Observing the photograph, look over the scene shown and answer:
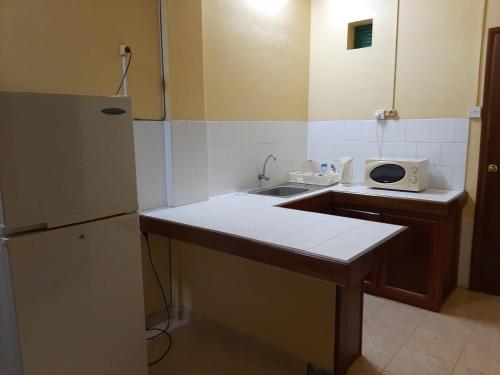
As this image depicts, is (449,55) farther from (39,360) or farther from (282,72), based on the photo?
(39,360)

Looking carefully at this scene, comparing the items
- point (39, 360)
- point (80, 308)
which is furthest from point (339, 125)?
point (39, 360)

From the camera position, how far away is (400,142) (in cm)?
339

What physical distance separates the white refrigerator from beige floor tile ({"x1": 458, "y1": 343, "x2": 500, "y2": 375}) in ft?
6.29

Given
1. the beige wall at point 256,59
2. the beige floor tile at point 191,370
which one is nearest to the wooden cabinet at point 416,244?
the beige wall at point 256,59

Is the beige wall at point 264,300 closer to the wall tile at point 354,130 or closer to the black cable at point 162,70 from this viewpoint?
the black cable at point 162,70

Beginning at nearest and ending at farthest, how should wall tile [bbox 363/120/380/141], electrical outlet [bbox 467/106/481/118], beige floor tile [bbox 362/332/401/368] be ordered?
beige floor tile [bbox 362/332/401/368] < electrical outlet [bbox 467/106/481/118] < wall tile [bbox 363/120/380/141]

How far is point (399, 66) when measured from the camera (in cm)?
331

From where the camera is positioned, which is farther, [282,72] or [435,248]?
[282,72]

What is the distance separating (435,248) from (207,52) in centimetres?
220

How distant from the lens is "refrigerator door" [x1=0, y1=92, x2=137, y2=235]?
4.71 ft

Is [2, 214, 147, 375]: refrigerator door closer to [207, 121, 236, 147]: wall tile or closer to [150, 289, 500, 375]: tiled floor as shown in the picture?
[150, 289, 500, 375]: tiled floor

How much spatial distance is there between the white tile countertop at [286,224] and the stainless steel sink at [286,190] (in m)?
0.34

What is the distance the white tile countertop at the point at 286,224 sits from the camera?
1.72 m

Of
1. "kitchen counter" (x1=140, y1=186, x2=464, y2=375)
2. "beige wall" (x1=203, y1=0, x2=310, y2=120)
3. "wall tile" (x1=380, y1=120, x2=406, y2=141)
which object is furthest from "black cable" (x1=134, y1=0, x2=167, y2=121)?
"wall tile" (x1=380, y1=120, x2=406, y2=141)
